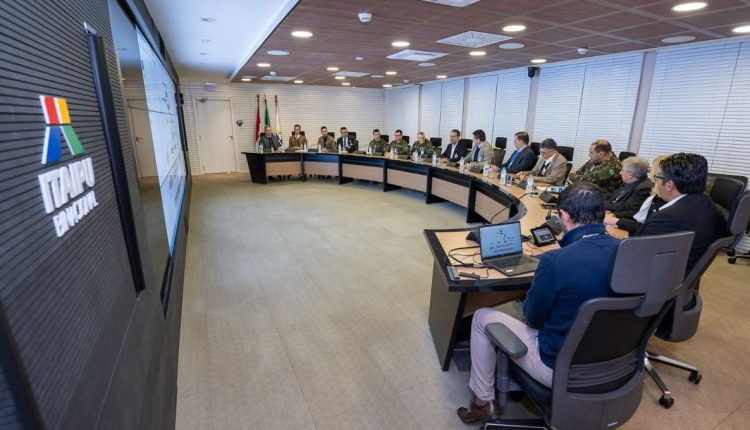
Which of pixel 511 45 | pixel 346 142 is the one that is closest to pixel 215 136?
pixel 346 142

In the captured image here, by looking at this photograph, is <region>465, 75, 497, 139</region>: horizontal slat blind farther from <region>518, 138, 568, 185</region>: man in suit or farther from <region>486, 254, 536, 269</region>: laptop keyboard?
<region>486, 254, 536, 269</region>: laptop keyboard

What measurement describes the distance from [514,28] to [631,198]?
2.15 m

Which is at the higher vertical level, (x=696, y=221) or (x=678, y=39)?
(x=678, y=39)

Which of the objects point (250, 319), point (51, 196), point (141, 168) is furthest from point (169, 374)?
point (51, 196)

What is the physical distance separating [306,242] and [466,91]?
20.4ft

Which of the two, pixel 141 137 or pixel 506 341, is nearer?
pixel 506 341

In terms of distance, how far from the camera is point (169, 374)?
1.97 meters

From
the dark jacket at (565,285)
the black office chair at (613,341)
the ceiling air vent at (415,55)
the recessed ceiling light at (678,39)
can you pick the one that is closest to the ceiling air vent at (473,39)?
the ceiling air vent at (415,55)

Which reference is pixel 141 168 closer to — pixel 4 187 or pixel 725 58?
pixel 4 187

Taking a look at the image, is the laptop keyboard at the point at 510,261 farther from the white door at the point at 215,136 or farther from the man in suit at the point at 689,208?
the white door at the point at 215,136

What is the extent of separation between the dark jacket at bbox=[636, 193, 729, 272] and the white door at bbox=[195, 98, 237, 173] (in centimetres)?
1086

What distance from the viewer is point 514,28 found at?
12.6 ft

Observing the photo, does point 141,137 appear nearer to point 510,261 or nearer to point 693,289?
point 510,261

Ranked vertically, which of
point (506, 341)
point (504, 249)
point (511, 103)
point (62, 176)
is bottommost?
point (506, 341)
